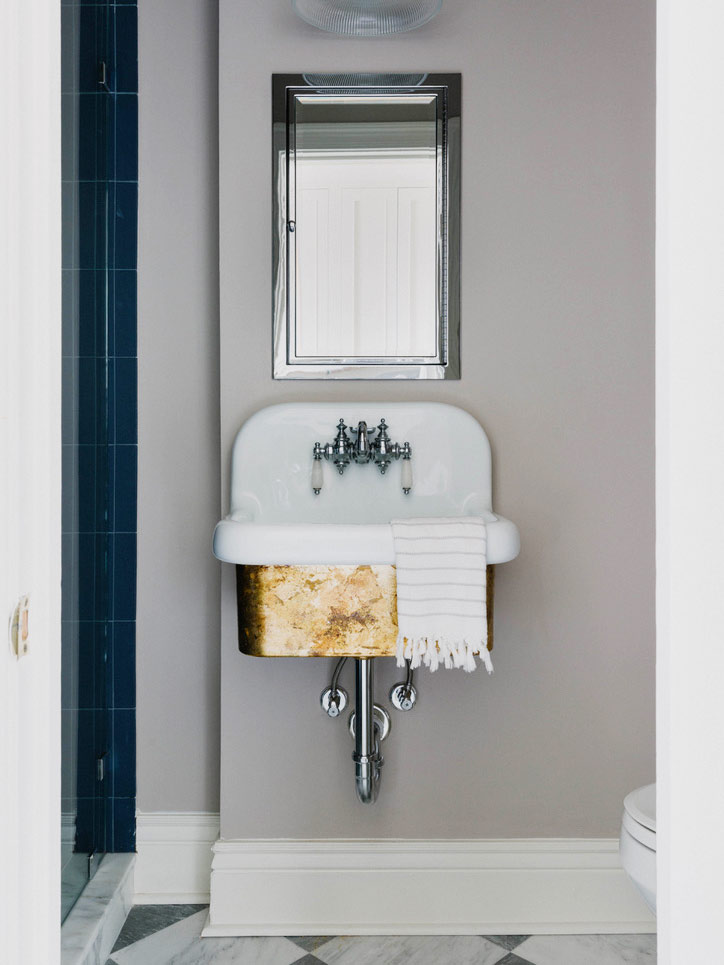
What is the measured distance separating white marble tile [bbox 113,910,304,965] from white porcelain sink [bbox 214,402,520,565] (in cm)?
94

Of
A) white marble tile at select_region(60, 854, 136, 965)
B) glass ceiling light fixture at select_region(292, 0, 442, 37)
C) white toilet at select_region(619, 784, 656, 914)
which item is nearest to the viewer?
white toilet at select_region(619, 784, 656, 914)

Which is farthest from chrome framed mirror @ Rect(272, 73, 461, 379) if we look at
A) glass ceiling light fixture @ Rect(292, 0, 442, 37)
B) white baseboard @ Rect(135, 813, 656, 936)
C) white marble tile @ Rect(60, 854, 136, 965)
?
white marble tile @ Rect(60, 854, 136, 965)

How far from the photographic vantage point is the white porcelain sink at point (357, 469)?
1955 mm

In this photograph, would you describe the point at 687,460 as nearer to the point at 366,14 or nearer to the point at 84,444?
the point at 84,444

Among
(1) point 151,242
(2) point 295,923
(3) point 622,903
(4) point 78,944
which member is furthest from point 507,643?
(1) point 151,242

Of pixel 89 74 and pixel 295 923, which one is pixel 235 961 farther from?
pixel 89 74

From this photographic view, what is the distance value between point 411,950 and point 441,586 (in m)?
0.87

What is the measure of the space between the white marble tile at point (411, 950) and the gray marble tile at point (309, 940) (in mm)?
14

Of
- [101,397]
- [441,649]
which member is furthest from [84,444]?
[441,649]

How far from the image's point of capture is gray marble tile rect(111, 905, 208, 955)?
1.90m

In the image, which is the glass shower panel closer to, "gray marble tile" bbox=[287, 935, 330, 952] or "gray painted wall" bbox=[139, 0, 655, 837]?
"gray painted wall" bbox=[139, 0, 655, 837]

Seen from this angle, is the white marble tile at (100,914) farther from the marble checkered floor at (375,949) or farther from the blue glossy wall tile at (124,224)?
the blue glossy wall tile at (124,224)
